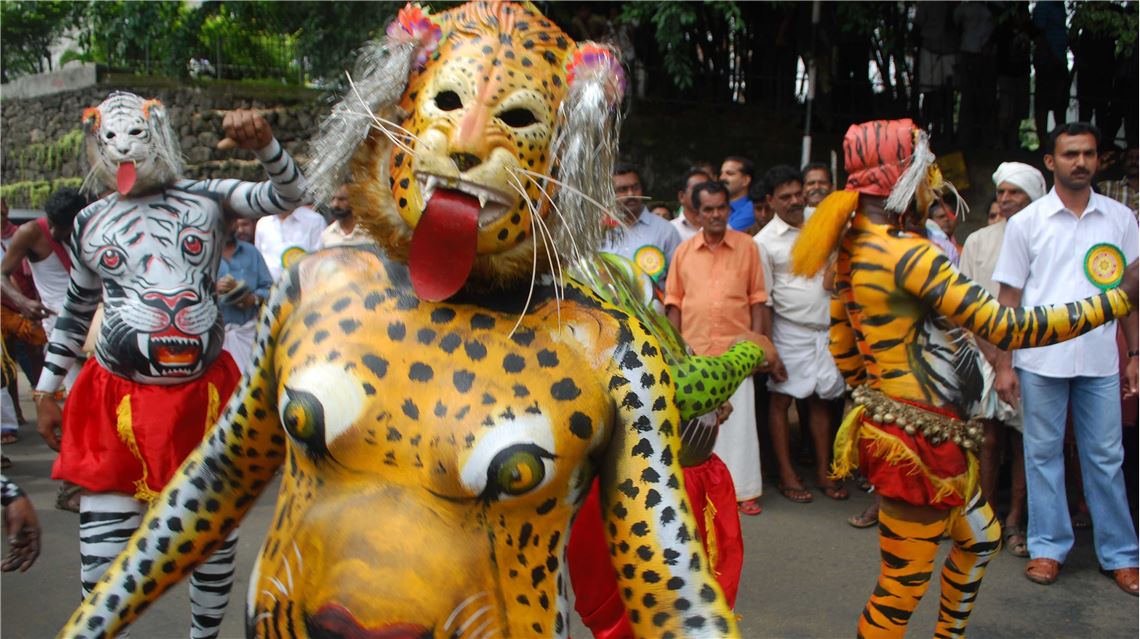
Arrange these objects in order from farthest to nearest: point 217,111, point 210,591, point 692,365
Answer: point 217,111, point 210,591, point 692,365

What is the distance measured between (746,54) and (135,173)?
9947 mm

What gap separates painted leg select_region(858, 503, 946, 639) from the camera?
366cm

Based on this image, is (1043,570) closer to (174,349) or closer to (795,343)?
(795,343)

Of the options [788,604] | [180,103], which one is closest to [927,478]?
[788,604]

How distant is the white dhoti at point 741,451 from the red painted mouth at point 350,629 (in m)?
4.54

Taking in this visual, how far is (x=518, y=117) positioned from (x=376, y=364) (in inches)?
20.7

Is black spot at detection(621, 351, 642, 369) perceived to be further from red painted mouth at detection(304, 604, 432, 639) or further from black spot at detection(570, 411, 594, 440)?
red painted mouth at detection(304, 604, 432, 639)

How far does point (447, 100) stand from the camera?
1904mm

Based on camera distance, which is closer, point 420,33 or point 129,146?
point 420,33

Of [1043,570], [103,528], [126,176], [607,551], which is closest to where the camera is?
[607,551]

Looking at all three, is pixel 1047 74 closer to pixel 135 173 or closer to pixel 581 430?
pixel 135 173

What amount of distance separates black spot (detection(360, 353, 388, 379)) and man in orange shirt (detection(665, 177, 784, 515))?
14.4 feet

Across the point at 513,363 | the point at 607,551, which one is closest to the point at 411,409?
the point at 513,363

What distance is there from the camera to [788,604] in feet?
15.5
